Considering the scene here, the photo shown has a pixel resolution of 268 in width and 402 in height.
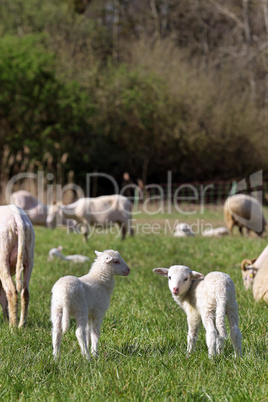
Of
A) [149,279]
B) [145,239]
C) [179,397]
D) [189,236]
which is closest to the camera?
[179,397]

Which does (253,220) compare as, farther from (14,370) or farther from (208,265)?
(14,370)

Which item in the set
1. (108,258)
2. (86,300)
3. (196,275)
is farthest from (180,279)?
(86,300)

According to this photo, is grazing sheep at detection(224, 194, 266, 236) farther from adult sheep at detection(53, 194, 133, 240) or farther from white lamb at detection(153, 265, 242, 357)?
white lamb at detection(153, 265, 242, 357)

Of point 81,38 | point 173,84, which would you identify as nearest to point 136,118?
point 173,84

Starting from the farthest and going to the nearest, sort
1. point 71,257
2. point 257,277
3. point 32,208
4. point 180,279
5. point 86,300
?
point 32,208 → point 71,257 → point 257,277 → point 180,279 → point 86,300

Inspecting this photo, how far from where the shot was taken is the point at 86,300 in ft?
11.5

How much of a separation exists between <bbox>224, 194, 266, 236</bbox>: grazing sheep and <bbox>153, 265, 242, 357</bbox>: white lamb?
960 centimetres

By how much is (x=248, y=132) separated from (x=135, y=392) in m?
25.0

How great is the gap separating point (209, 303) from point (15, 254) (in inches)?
82.8

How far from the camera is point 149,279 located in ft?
22.3

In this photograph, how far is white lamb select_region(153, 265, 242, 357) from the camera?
338cm

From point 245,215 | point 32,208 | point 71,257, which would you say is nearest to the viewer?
point 71,257

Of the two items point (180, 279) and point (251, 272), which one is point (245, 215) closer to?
point (251, 272)

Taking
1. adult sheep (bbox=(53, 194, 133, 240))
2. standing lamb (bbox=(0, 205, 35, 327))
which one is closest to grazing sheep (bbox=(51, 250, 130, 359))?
standing lamb (bbox=(0, 205, 35, 327))
